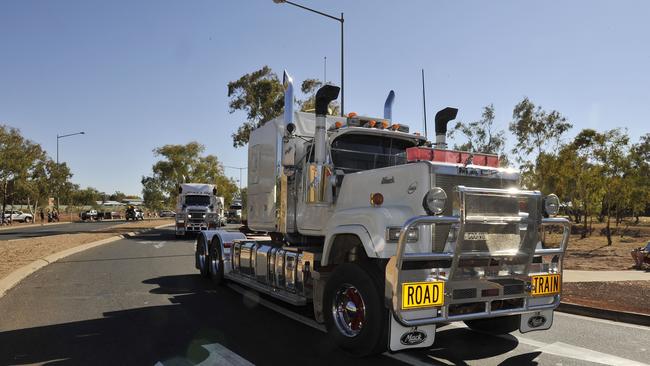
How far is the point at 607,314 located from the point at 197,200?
23.1 meters

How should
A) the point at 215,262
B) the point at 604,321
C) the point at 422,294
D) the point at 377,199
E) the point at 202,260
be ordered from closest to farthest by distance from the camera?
the point at 422,294, the point at 377,199, the point at 604,321, the point at 215,262, the point at 202,260

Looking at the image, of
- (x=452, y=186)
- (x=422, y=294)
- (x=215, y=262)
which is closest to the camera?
(x=422, y=294)

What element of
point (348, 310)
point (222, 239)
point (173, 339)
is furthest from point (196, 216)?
point (348, 310)

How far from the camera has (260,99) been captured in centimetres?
3631

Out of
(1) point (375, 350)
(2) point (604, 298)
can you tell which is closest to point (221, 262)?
(1) point (375, 350)

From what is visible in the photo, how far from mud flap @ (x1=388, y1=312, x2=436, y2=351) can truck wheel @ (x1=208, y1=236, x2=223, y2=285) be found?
6032mm

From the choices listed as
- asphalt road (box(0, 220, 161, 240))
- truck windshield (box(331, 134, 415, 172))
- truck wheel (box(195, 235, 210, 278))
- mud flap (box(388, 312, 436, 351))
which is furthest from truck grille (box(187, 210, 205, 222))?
mud flap (box(388, 312, 436, 351))

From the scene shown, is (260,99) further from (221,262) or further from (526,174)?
(221,262)

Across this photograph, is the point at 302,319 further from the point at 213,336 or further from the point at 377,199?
the point at 377,199

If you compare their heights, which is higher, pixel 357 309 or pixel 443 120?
pixel 443 120

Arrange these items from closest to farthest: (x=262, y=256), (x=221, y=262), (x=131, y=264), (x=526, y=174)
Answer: (x=262, y=256)
(x=221, y=262)
(x=131, y=264)
(x=526, y=174)

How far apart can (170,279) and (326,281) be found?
6359 mm

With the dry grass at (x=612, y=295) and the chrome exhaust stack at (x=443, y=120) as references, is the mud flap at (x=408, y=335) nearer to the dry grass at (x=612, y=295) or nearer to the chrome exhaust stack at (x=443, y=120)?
the chrome exhaust stack at (x=443, y=120)

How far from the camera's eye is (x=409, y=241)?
191 inches
